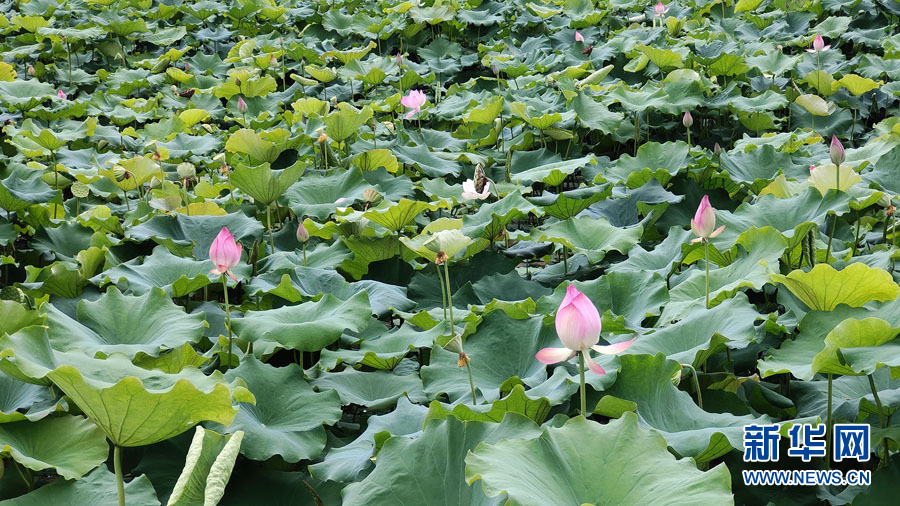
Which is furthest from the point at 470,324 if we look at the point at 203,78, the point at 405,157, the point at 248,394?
the point at 203,78

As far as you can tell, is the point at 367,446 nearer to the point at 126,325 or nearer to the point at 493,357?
the point at 493,357

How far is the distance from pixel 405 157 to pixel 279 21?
3.52 meters

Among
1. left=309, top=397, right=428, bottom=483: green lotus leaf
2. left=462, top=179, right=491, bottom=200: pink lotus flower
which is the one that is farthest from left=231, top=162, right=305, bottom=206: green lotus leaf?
left=309, top=397, right=428, bottom=483: green lotus leaf

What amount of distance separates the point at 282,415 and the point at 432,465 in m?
0.47

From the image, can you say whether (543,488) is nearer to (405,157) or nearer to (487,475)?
(487,475)

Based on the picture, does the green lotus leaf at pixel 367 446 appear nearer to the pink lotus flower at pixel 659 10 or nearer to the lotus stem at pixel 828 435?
the lotus stem at pixel 828 435

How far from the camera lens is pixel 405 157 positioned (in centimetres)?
320

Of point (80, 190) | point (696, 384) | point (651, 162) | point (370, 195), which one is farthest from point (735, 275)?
point (80, 190)

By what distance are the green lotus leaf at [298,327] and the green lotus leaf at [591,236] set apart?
0.68m

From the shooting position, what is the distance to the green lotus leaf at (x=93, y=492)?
1222mm

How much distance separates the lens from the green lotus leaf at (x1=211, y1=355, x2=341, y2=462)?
1402mm

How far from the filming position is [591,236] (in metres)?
2.37

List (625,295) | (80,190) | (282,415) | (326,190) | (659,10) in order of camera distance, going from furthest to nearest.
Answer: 1. (659,10)
2. (80,190)
3. (326,190)
4. (625,295)
5. (282,415)

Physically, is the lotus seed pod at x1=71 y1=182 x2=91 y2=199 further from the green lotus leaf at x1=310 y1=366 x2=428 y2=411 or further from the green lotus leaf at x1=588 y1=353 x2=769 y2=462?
the green lotus leaf at x1=588 y1=353 x2=769 y2=462
